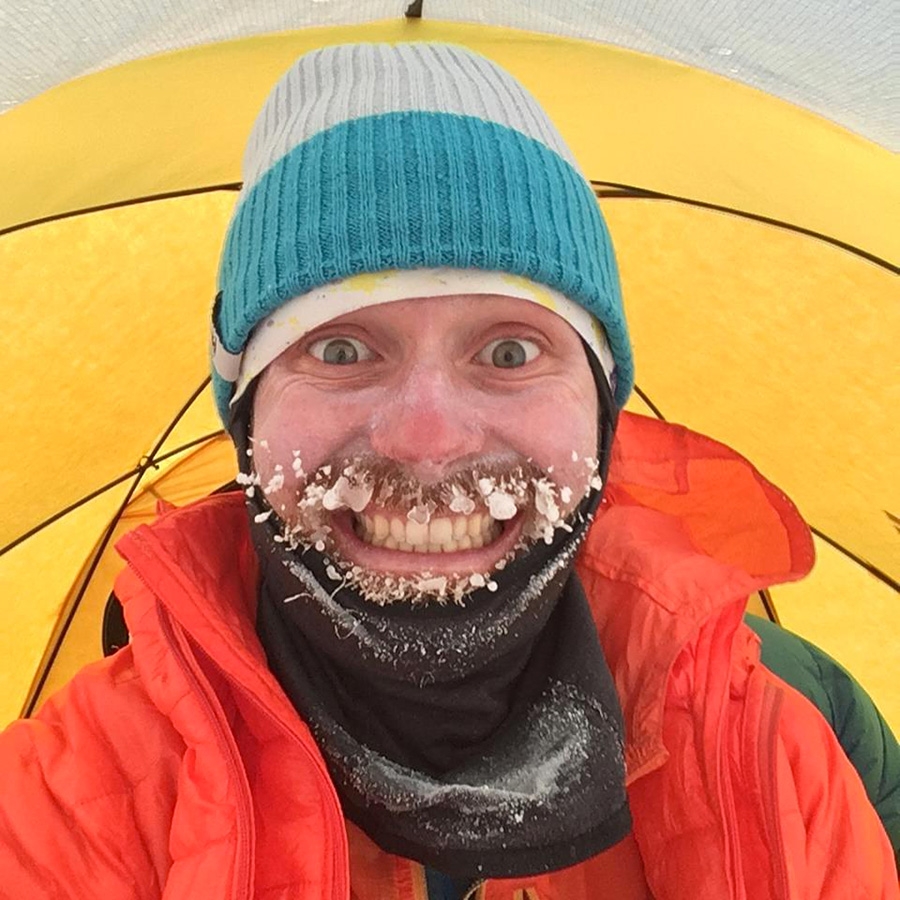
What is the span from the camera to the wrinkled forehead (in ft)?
3.83

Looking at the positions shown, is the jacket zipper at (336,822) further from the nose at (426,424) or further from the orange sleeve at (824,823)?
the orange sleeve at (824,823)

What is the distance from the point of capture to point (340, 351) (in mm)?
1218

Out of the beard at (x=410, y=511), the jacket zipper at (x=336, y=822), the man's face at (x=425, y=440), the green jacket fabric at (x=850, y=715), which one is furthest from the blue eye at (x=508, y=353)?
the green jacket fabric at (x=850, y=715)

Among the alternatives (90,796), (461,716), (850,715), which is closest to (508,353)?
(461,716)

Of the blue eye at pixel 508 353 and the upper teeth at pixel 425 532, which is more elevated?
the blue eye at pixel 508 353

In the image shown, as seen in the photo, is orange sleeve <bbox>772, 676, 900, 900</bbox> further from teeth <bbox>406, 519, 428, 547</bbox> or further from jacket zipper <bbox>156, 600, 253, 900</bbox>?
jacket zipper <bbox>156, 600, 253, 900</bbox>

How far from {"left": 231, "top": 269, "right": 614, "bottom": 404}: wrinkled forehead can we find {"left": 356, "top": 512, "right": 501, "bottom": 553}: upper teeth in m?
0.25

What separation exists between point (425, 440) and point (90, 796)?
0.57 m

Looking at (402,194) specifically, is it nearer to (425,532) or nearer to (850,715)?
(425,532)

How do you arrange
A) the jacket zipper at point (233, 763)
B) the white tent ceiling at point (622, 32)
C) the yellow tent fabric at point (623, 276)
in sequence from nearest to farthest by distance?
1. the jacket zipper at point (233, 763)
2. the white tent ceiling at point (622, 32)
3. the yellow tent fabric at point (623, 276)

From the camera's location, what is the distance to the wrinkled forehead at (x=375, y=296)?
3.83 feet

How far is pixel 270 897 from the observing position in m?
1.09

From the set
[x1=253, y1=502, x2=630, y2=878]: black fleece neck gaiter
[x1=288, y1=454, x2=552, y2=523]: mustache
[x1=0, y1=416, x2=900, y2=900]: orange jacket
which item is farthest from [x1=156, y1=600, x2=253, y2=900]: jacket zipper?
[x1=288, y1=454, x2=552, y2=523]: mustache

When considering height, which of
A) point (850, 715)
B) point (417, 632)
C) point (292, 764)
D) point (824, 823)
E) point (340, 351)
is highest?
→ point (340, 351)
